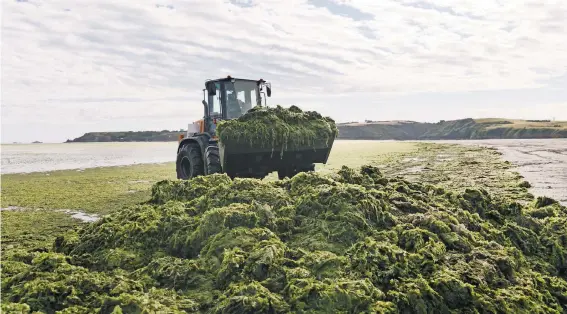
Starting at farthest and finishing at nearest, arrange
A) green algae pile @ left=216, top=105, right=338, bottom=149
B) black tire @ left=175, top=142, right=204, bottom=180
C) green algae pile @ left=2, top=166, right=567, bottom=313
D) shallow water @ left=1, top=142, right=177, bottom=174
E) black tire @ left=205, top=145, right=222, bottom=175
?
shallow water @ left=1, top=142, right=177, bottom=174 → black tire @ left=175, top=142, right=204, bottom=180 → black tire @ left=205, top=145, right=222, bottom=175 → green algae pile @ left=216, top=105, right=338, bottom=149 → green algae pile @ left=2, top=166, right=567, bottom=313

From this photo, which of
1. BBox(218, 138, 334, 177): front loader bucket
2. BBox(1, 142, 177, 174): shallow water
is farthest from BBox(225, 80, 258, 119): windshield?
BBox(1, 142, 177, 174): shallow water

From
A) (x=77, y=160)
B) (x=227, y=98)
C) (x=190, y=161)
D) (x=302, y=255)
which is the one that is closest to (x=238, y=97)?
(x=227, y=98)

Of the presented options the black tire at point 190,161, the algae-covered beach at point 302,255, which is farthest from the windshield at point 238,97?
the algae-covered beach at point 302,255

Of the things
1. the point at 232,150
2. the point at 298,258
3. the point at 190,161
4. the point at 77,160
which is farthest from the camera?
the point at 77,160

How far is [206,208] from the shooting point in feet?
17.0

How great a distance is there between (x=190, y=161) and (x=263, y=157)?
9.23 feet

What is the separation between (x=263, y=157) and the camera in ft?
32.3

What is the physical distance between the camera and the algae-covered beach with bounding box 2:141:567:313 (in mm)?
3551

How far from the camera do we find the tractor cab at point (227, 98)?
12.0 m

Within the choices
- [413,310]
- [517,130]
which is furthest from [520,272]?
[517,130]

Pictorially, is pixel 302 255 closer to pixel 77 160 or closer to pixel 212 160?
pixel 212 160

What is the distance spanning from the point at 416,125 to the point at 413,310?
106 metres

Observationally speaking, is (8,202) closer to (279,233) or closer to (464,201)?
(279,233)

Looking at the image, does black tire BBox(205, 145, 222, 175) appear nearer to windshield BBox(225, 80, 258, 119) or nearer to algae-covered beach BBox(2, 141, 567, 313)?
windshield BBox(225, 80, 258, 119)
